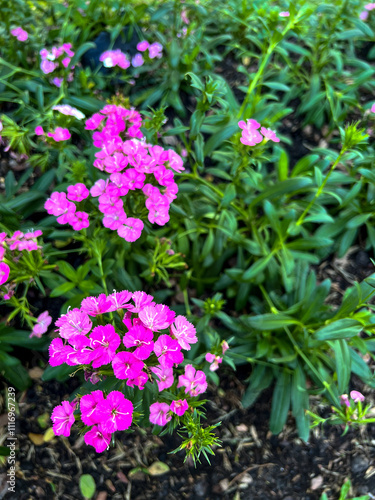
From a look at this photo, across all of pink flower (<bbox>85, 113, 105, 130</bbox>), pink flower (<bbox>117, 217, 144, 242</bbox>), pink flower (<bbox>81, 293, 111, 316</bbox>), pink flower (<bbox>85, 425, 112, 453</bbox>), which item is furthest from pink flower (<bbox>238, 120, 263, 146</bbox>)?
pink flower (<bbox>85, 425, 112, 453</bbox>)

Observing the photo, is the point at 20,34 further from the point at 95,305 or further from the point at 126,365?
the point at 126,365

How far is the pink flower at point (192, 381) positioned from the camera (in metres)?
1.55

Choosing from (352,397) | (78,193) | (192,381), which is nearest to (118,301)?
(192,381)

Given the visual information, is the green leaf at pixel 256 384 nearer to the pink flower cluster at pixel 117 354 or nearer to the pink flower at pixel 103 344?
the pink flower cluster at pixel 117 354

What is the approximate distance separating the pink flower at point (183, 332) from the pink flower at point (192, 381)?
5.6 inches

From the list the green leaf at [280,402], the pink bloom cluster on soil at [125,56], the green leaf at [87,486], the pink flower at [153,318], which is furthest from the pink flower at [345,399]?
the pink bloom cluster on soil at [125,56]

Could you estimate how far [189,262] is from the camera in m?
2.50

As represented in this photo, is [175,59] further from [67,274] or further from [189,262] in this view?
[67,274]

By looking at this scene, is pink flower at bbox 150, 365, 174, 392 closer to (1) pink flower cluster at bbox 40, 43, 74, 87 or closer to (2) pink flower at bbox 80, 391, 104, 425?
(2) pink flower at bbox 80, 391, 104, 425

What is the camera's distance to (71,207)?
74.8 inches

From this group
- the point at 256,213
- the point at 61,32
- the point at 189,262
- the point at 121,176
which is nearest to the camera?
the point at 121,176

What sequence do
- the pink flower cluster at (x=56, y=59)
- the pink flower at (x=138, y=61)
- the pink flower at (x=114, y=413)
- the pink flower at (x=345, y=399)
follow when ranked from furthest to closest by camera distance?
the pink flower at (x=138, y=61)
the pink flower cluster at (x=56, y=59)
the pink flower at (x=345, y=399)
the pink flower at (x=114, y=413)

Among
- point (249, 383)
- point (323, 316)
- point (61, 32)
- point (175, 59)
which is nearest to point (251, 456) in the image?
point (249, 383)

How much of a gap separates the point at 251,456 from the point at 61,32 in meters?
3.01
